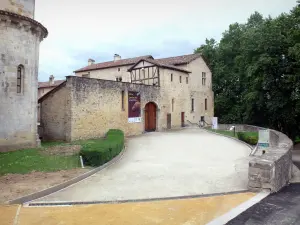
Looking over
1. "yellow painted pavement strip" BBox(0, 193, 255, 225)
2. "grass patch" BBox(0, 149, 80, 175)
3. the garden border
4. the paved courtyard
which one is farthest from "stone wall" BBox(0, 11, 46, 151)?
"yellow painted pavement strip" BBox(0, 193, 255, 225)

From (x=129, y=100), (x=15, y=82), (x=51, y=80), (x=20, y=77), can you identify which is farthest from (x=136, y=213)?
(x=51, y=80)

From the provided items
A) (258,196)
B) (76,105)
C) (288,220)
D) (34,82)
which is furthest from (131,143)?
(288,220)

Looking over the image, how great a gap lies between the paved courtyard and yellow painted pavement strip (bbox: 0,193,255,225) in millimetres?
700

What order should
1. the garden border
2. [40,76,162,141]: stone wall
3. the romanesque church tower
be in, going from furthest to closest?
[40,76,162,141]: stone wall < the romanesque church tower < the garden border

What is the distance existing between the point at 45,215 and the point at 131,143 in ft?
42.6

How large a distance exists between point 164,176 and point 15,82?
10447 mm

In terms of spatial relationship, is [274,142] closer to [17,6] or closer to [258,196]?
[258,196]

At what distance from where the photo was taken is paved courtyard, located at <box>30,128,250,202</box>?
8836 mm

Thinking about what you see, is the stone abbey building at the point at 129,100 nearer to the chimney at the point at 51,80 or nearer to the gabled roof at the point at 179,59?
the gabled roof at the point at 179,59

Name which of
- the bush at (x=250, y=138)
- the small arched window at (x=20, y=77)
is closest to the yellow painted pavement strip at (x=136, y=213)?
the small arched window at (x=20, y=77)

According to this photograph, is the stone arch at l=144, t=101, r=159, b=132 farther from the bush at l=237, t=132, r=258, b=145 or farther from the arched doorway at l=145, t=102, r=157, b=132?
the bush at l=237, t=132, r=258, b=145

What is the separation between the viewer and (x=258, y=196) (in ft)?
27.6

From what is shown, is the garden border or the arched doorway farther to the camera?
the arched doorway

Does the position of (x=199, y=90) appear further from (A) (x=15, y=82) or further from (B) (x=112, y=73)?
(A) (x=15, y=82)
